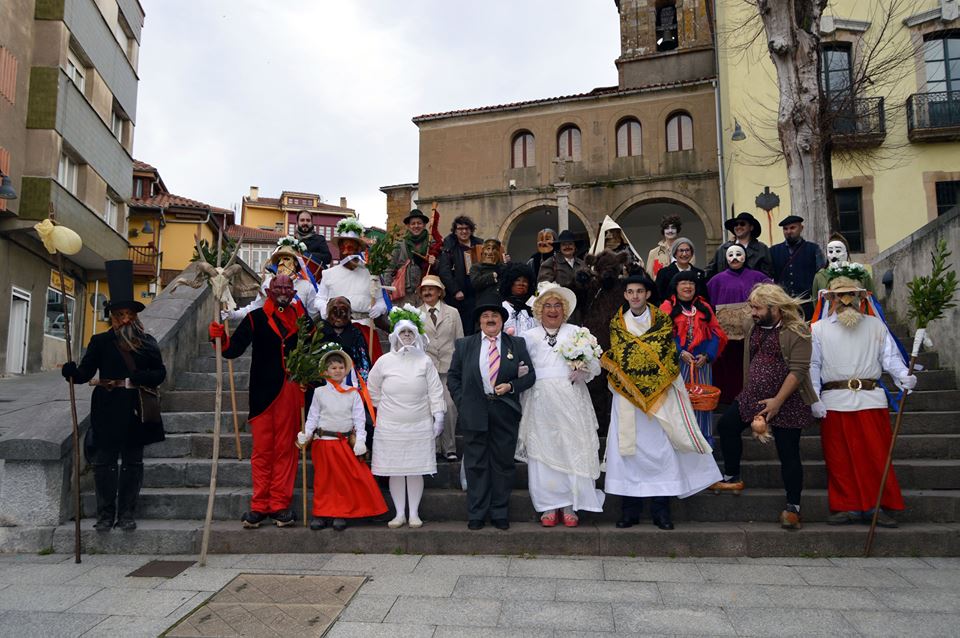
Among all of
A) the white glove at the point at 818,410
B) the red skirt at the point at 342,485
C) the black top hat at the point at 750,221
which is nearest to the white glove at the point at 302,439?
the red skirt at the point at 342,485

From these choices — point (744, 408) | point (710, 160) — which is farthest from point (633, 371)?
point (710, 160)

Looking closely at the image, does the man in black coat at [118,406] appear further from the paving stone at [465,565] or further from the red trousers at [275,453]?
the paving stone at [465,565]

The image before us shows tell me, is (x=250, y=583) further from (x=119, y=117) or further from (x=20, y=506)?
(x=119, y=117)

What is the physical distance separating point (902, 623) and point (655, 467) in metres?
2.05

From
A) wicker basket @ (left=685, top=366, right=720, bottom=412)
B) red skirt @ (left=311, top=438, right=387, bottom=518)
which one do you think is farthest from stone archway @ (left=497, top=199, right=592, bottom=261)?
red skirt @ (left=311, top=438, right=387, bottom=518)

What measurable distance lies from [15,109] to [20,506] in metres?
18.0

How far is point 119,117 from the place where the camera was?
26734 mm

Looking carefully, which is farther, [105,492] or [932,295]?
[105,492]

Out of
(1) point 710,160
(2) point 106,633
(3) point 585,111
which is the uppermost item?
(3) point 585,111

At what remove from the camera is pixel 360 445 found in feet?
19.1

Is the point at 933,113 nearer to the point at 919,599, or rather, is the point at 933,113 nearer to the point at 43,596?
the point at 919,599

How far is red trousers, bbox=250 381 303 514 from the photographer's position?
18.8ft

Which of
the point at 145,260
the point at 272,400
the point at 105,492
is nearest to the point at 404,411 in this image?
the point at 272,400

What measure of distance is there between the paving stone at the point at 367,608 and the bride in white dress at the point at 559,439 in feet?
5.49
